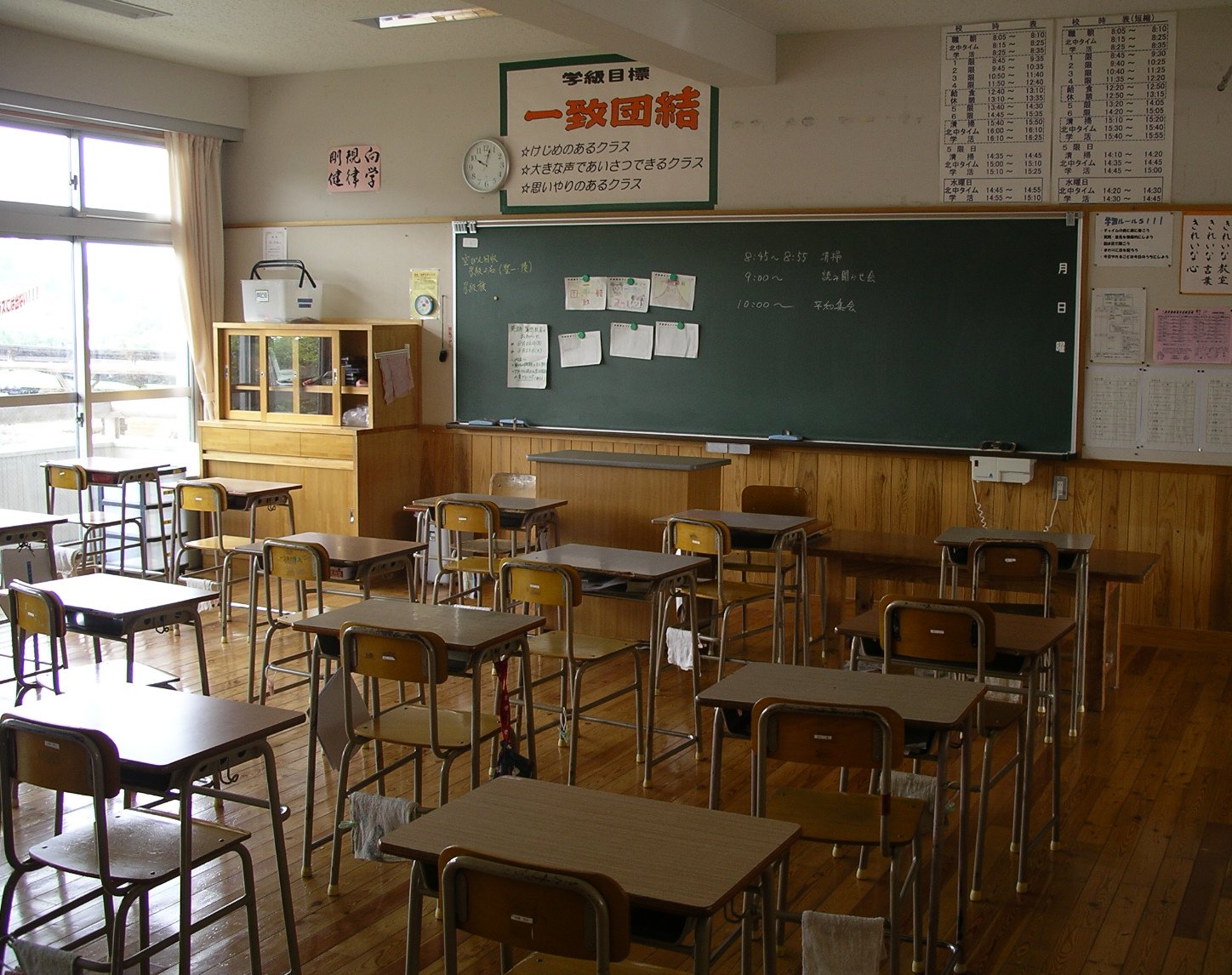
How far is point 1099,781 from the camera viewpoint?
4.55 m

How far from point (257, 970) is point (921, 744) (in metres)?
1.65

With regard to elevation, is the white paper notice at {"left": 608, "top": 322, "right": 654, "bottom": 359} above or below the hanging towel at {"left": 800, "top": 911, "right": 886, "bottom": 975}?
above

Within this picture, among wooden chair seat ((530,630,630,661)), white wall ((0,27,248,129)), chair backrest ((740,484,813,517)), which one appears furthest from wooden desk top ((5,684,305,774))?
white wall ((0,27,248,129))

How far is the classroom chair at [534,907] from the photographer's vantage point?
6.07ft

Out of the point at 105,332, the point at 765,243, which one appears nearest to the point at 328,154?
the point at 105,332

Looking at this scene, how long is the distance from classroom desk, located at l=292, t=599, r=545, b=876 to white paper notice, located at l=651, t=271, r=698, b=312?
3750 millimetres

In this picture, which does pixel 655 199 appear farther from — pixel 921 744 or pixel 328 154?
pixel 921 744

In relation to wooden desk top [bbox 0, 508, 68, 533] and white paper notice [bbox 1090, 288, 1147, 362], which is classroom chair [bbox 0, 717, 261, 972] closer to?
wooden desk top [bbox 0, 508, 68, 533]

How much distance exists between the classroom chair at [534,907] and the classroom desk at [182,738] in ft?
3.01

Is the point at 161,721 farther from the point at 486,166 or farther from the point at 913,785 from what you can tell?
the point at 486,166

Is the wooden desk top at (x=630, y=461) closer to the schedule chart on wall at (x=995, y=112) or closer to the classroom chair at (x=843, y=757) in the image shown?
the schedule chart on wall at (x=995, y=112)

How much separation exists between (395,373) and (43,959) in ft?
18.8

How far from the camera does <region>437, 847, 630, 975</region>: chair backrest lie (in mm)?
1850

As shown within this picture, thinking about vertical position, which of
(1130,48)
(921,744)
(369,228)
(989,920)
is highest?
(1130,48)
